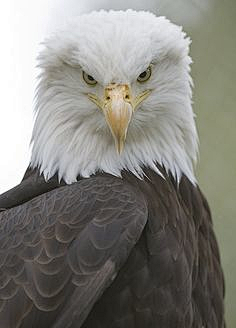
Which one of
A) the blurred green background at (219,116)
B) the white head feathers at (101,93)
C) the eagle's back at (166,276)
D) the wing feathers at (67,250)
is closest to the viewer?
the wing feathers at (67,250)

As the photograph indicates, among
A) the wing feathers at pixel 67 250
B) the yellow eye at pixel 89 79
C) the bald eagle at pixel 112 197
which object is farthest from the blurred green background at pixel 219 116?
the wing feathers at pixel 67 250

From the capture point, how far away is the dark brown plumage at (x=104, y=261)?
16.5 feet

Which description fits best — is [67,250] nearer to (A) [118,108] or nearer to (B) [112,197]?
(B) [112,197]

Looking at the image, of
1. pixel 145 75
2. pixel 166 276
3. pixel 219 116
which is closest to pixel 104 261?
pixel 166 276

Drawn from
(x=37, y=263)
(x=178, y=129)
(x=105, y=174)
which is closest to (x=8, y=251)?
(x=37, y=263)

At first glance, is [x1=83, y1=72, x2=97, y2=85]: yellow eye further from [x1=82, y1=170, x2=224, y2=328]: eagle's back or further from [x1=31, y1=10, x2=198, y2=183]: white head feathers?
[x1=82, y1=170, x2=224, y2=328]: eagle's back

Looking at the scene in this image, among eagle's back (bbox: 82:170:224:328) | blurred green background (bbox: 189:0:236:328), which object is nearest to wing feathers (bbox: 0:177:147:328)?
eagle's back (bbox: 82:170:224:328)

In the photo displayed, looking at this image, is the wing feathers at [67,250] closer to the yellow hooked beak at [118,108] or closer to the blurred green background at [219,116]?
the yellow hooked beak at [118,108]

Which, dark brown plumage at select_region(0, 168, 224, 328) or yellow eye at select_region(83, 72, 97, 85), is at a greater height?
yellow eye at select_region(83, 72, 97, 85)

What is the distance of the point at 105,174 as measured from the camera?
551cm

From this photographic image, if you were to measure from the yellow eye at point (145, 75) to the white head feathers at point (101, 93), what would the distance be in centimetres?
2

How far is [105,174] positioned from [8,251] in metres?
0.54

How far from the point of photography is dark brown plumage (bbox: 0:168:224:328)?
198 inches

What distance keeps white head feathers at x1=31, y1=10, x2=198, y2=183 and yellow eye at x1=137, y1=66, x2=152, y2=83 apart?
20 millimetres
